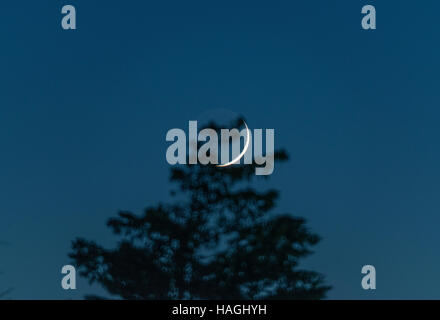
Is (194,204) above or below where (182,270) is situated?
above

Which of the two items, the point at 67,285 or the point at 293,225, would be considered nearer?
the point at 67,285

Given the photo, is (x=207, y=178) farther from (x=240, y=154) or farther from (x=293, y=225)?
(x=293, y=225)

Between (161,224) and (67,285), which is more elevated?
(161,224)

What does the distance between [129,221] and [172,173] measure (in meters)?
2.09

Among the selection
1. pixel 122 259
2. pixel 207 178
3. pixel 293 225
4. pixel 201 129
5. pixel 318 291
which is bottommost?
pixel 318 291

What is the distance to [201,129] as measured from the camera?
1667 centimetres

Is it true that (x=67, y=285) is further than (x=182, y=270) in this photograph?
No
